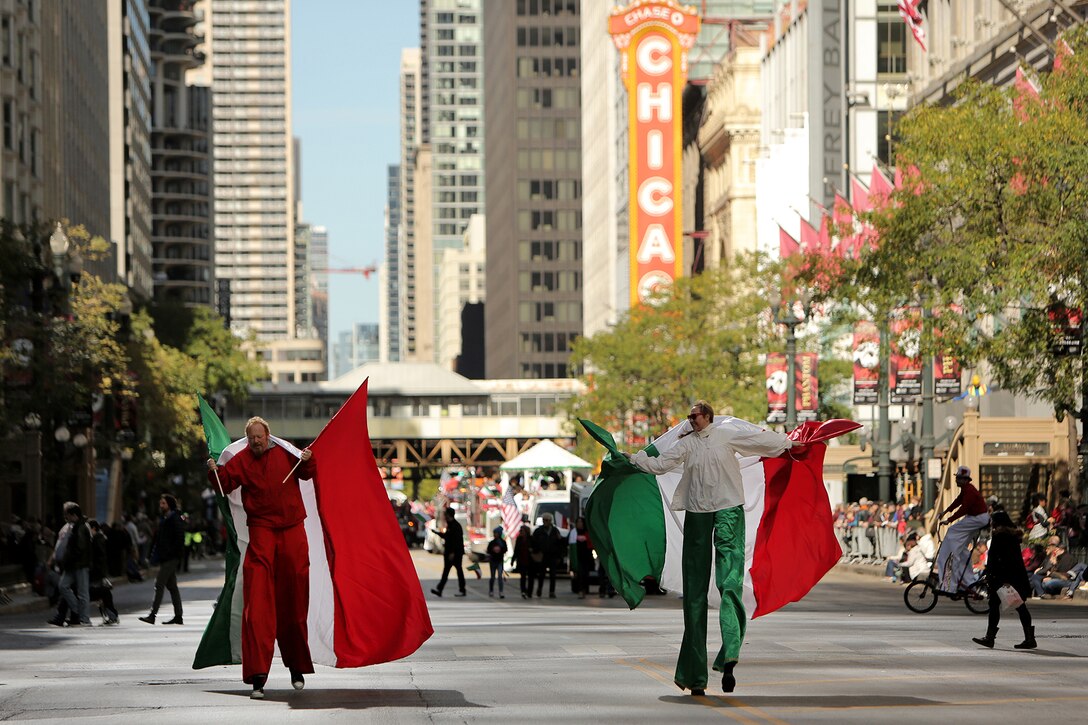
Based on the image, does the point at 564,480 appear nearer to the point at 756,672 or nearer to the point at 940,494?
the point at 940,494

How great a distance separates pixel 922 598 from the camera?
26.5 meters

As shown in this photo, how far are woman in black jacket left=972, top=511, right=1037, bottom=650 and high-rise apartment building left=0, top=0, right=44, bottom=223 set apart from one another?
50.1 meters

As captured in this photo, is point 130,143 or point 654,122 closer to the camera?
→ point 654,122

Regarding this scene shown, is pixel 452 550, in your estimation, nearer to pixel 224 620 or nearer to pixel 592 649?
pixel 592 649

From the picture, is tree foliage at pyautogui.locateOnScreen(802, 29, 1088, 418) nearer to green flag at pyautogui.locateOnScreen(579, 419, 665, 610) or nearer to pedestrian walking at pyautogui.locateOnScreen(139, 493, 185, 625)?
pedestrian walking at pyautogui.locateOnScreen(139, 493, 185, 625)

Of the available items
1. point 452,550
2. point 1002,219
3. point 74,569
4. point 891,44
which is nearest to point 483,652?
point 74,569

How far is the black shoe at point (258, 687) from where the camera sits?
13562 mm

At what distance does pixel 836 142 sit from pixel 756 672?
65.4 meters

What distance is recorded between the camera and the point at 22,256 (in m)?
43.4

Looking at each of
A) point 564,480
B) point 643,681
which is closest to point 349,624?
point 643,681

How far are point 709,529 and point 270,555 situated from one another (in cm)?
299

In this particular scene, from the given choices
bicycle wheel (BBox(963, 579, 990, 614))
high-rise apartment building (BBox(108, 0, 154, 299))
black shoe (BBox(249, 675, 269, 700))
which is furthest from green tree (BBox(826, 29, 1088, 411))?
high-rise apartment building (BBox(108, 0, 154, 299))

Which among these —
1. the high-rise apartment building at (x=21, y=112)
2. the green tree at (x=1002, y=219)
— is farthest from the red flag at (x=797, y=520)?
the high-rise apartment building at (x=21, y=112)

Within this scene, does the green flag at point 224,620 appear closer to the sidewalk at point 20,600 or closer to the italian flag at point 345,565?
the italian flag at point 345,565
